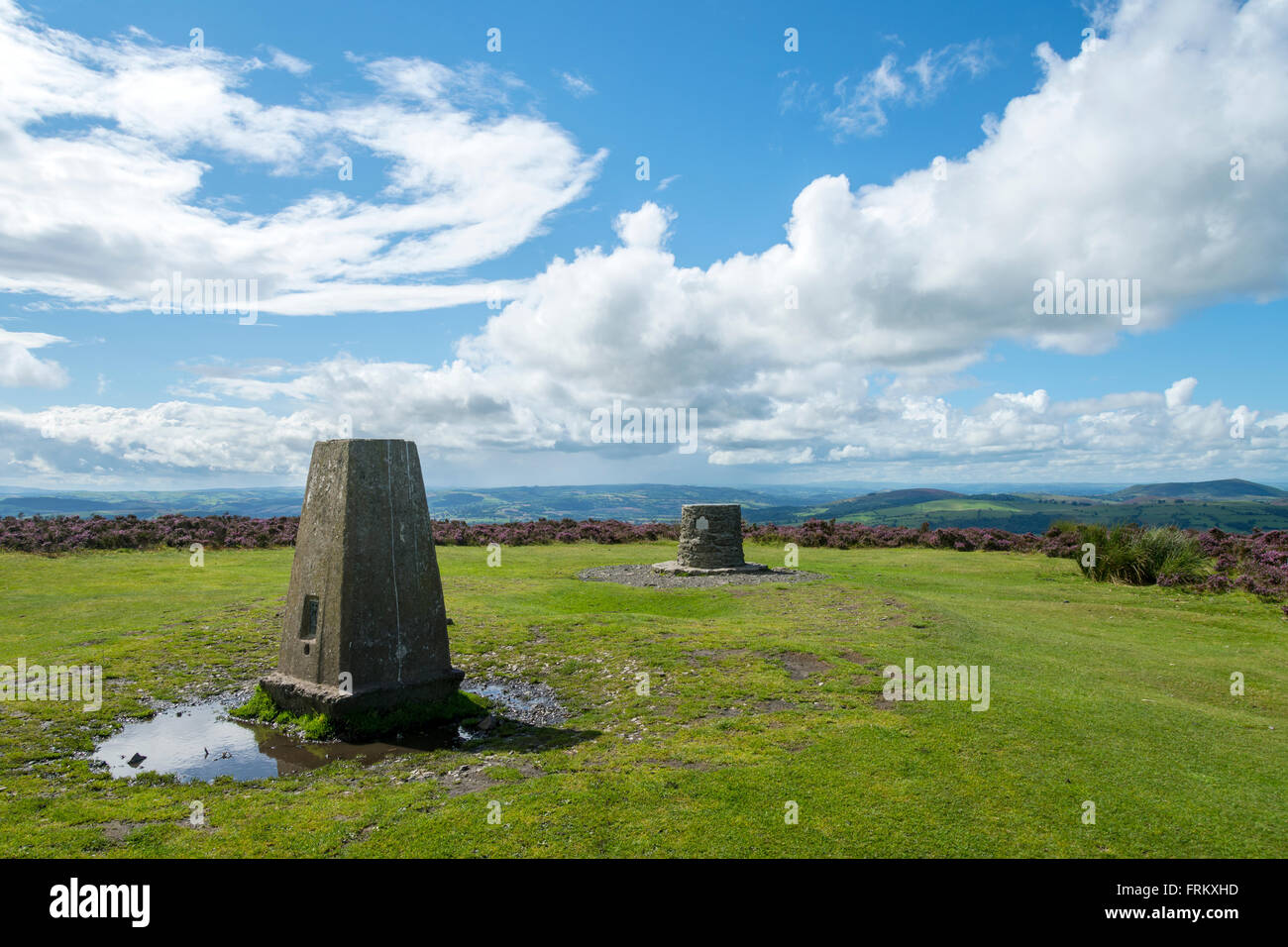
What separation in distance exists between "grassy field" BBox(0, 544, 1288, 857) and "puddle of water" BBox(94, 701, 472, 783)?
382mm

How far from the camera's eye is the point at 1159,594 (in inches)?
809

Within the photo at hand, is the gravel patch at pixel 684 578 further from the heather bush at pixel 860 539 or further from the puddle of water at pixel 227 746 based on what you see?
the puddle of water at pixel 227 746

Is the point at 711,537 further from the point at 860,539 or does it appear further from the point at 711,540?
the point at 860,539

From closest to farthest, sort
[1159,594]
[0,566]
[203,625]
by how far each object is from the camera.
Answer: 1. [203,625]
2. [1159,594]
3. [0,566]

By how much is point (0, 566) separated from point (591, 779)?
86.6 feet

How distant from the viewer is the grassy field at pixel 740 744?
632 centimetres

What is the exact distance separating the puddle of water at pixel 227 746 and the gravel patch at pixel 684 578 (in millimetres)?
12355

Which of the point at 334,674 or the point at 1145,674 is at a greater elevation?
the point at 334,674

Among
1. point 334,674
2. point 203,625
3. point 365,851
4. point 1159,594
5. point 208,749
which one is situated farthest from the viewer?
point 1159,594

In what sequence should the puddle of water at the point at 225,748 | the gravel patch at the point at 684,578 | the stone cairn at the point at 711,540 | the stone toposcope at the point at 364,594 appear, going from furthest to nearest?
Answer: the stone cairn at the point at 711,540, the gravel patch at the point at 684,578, the stone toposcope at the point at 364,594, the puddle of water at the point at 225,748

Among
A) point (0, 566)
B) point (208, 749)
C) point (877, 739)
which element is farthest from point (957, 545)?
→ point (0, 566)

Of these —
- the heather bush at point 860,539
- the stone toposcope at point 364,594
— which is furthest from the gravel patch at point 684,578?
the stone toposcope at point 364,594

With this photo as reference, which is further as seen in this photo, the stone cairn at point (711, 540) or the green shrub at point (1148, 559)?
the stone cairn at point (711, 540)
